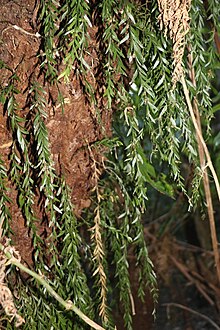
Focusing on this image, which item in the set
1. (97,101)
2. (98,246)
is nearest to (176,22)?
(97,101)

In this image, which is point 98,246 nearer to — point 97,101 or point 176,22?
point 97,101

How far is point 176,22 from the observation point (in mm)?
752

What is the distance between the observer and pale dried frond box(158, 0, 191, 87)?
0.75m

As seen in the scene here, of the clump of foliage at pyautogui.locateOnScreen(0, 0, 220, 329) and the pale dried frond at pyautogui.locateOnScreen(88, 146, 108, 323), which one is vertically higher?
the clump of foliage at pyautogui.locateOnScreen(0, 0, 220, 329)

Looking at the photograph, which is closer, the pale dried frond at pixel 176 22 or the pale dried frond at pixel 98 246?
the pale dried frond at pixel 176 22

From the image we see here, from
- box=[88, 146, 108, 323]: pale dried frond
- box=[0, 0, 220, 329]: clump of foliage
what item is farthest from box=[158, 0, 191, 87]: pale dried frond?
box=[88, 146, 108, 323]: pale dried frond

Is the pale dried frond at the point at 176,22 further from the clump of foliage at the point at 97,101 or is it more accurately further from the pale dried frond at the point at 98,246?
the pale dried frond at the point at 98,246

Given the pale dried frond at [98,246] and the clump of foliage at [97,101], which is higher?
the clump of foliage at [97,101]

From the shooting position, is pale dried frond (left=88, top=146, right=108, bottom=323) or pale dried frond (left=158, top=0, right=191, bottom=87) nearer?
pale dried frond (left=158, top=0, right=191, bottom=87)

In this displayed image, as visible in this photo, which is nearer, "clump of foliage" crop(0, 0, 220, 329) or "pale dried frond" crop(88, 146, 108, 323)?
"clump of foliage" crop(0, 0, 220, 329)

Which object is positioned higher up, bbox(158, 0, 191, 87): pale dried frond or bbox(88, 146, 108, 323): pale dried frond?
bbox(158, 0, 191, 87): pale dried frond

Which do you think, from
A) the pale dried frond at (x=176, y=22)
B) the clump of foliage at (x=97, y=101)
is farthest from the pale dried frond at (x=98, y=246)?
the pale dried frond at (x=176, y=22)

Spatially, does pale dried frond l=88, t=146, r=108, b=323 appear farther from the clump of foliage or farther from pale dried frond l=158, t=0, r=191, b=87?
pale dried frond l=158, t=0, r=191, b=87

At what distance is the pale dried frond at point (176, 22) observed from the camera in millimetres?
745
